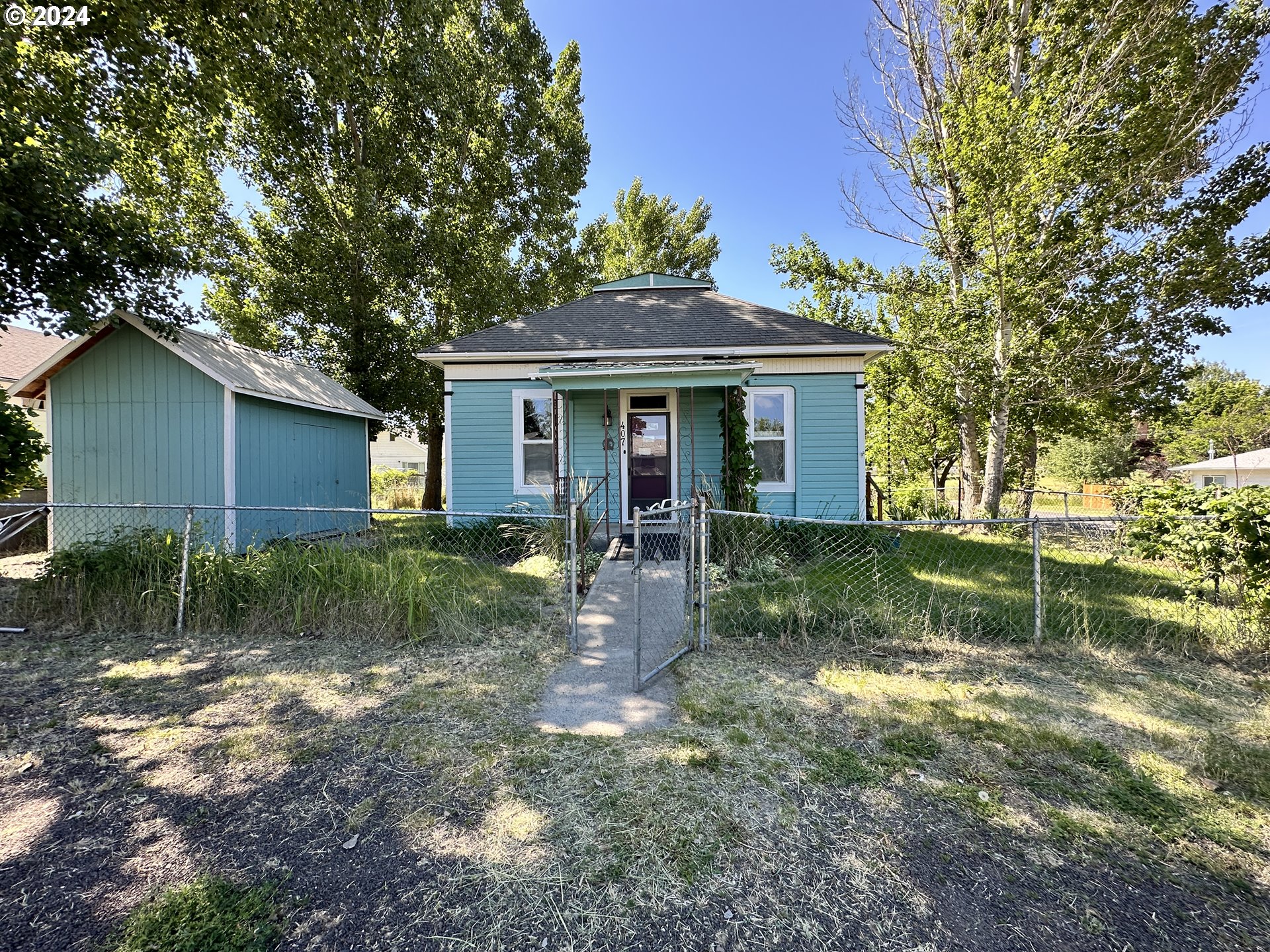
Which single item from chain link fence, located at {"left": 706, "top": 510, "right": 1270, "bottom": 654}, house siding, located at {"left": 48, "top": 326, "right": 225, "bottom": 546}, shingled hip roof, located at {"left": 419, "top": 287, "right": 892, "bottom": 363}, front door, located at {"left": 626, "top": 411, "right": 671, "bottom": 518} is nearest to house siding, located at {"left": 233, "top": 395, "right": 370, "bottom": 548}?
house siding, located at {"left": 48, "top": 326, "right": 225, "bottom": 546}

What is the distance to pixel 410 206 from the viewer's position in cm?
1542

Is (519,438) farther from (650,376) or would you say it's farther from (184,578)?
(184,578)

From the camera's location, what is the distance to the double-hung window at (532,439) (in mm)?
9602

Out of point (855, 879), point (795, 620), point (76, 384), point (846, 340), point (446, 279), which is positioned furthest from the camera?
point (446, 279)

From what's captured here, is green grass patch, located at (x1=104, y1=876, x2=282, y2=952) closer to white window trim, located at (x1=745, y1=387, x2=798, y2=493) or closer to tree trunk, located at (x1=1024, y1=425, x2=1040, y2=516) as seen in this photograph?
white window trim, located at (x1=745, y1=387, x2=798, y2=493)

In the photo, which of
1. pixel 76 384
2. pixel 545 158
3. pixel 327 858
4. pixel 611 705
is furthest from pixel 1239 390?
pixel 76 384

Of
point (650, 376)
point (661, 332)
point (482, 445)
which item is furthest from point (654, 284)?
point (482, 445)

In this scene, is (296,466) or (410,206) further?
(410,206)

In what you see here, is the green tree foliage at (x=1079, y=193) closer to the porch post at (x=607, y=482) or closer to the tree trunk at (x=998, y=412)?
the tree trunk at (x=998, y=412)

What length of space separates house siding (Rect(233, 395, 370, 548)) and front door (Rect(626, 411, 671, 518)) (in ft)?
18.3

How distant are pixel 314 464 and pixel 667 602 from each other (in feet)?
28.3

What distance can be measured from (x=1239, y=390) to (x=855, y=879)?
145 ft

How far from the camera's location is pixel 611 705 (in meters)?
3.64

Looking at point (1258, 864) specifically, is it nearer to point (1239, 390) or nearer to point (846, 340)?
point (846, 340)
